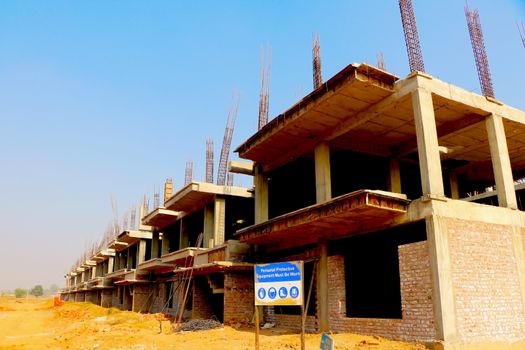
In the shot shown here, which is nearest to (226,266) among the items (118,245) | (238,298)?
(238,298)

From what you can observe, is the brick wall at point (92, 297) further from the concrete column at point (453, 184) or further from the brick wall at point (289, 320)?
the concrete column at point (453, 184)

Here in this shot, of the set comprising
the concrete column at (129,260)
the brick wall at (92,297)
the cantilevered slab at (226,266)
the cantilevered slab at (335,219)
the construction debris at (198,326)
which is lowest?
the construction debris at (198,326)

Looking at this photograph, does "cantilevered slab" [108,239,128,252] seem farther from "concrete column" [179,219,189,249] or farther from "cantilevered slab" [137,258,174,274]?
"concrete column" [179,219,189,249]

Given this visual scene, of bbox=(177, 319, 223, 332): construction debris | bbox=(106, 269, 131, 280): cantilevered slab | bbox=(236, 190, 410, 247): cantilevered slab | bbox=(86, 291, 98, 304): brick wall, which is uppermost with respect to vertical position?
bbox=(236, 190, 410, 247): cantilevered slab

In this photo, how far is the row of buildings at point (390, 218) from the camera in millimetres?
11531

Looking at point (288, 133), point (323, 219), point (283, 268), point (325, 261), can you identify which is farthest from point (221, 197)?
point (283, 268)

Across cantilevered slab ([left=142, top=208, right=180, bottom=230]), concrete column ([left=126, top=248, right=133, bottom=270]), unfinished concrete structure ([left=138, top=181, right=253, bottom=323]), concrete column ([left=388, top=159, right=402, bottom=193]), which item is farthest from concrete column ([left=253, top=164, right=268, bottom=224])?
concrete column ([left=126, top=248, right=133, bottom=270])

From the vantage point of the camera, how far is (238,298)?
18.5 metres

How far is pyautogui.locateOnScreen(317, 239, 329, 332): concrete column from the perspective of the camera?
47.9 feet

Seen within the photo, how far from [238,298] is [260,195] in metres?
4.50

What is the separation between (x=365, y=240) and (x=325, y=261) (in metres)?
1.83

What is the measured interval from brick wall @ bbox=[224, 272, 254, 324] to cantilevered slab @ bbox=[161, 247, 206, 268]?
125 inches

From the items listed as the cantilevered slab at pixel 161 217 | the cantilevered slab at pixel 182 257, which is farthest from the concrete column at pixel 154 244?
the cantilevered slab at pixel 182 257

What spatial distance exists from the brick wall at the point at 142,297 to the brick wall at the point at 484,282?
24.2 m
